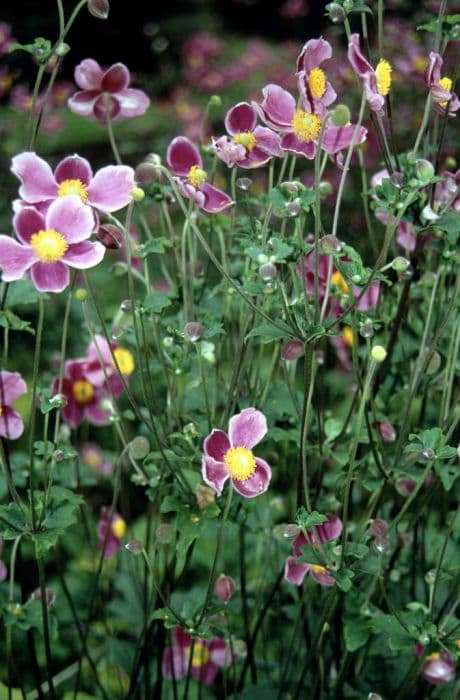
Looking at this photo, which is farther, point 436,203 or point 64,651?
point 64,651

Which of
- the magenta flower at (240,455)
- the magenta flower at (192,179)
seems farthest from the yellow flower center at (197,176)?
the magenta flower at (240,455)

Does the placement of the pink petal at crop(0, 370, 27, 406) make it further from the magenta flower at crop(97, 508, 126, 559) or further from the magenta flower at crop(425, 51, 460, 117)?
the magenta flower at crop(425, 51, 460, 117)

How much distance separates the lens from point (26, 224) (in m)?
0.80

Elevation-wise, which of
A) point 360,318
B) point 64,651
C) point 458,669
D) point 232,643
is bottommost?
point 64,651

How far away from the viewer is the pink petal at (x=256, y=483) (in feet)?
2.70

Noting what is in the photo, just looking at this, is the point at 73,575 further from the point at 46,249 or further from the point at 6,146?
the point at 6,146

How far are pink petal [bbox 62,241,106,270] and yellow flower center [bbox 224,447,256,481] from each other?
0.70 feet

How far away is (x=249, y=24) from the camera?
687cm

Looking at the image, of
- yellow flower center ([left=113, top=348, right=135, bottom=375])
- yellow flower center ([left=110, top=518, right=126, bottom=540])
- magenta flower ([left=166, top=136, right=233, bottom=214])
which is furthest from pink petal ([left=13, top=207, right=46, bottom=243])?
yellow flower center ([left=110, top=518, right=126, bottom=540])

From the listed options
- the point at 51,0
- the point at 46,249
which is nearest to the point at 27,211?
the point at 46,249

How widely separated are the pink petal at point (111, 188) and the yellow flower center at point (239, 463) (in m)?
0.25

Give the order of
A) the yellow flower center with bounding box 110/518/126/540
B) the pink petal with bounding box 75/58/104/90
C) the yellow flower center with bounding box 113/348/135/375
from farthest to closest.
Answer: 1. the yellow flower center with bounding box 110/518/126/540
2. the yellow flower center with bounding box 113/348/135/375
3. the pink petal with bounding box 75/58/104/90

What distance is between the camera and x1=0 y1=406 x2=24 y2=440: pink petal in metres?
0.96

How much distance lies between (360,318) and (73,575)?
2.89ft
